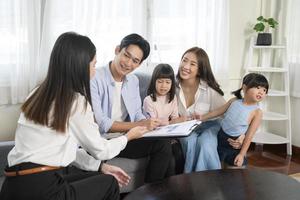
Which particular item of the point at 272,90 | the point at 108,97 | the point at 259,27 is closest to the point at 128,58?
the point at 108,97

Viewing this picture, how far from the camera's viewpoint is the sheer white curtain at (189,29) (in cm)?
322

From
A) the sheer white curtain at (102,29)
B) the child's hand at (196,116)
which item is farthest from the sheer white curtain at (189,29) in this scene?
the child's hand at (196,116)

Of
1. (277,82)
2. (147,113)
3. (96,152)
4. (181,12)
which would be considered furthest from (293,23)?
(96,152)

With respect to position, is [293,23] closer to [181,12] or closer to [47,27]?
[181,12]

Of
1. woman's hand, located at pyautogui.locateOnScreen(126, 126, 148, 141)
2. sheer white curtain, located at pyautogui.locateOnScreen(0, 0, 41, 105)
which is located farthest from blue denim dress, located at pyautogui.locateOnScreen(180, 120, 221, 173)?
sheer white curtain, located at pyautogui.locateOnScreen(0, 0, 41, 105)

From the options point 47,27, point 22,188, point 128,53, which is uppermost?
point 47,27

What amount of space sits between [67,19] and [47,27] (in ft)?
0.61

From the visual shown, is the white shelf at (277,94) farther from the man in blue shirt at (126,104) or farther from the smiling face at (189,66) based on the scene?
the man in blue shirt at (126,104)

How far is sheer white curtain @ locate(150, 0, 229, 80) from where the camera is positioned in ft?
10.6

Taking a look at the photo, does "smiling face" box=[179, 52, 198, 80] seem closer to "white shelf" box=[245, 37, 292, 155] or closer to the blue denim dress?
the blue denim dress

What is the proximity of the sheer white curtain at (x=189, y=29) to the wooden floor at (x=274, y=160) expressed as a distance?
0.87 metres

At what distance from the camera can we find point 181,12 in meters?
3.27

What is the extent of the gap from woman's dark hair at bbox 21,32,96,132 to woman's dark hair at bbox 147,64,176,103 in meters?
0.94

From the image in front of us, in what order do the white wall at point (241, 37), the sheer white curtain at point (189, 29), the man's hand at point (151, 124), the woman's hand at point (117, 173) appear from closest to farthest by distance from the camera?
the woman's hand at point (117, 173), the man's hand at point (151, 124), the sheer white curtain at point (189, 29), the white wall at point (241, 37)
